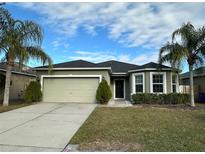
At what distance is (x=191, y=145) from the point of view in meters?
4.95

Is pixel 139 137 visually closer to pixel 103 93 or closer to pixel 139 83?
pixel 103 93

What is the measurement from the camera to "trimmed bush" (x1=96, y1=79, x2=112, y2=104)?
1471 centimetres

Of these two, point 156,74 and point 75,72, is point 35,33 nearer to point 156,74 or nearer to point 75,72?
point 75,72

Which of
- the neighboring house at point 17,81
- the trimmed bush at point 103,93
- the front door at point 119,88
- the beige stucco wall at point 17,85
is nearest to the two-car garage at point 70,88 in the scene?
the trimmed bush at point 103,93

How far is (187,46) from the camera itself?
13.0 meters

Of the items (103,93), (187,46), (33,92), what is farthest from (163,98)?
(33,92)

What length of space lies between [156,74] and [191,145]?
11.0m

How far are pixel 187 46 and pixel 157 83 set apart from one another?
151 inches

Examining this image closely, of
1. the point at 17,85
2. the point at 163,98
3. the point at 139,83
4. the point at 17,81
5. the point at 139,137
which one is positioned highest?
the point at 17,81

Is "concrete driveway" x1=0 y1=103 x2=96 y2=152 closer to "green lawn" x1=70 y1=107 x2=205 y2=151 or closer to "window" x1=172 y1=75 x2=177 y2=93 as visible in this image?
"green lawn" x1=70 y1=107 x2=205 y2=151

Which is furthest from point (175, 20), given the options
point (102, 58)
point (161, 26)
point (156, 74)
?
point (102, 58)

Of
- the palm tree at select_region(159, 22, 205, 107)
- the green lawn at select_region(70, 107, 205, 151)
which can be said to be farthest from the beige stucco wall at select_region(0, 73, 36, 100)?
the palm tree at select_region(159, 22, 205, 107)

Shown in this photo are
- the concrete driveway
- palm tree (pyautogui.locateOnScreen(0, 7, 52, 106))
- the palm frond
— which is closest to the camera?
the concrete driveway

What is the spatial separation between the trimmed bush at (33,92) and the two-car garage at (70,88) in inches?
32.4
